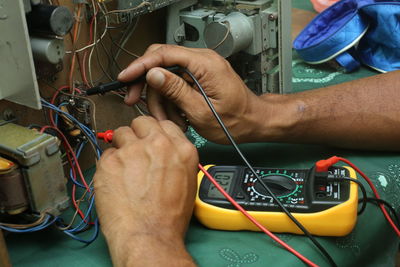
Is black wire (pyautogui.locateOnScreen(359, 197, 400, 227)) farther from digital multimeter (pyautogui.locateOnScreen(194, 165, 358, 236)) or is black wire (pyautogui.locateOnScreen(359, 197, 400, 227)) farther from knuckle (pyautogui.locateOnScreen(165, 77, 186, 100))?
knuckle (pyautogui.locateOnScreen(165, 77, 186, 100))

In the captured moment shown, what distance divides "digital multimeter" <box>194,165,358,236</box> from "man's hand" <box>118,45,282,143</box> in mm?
133

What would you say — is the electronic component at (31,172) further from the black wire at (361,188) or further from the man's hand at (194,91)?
the black wire at (361,188)

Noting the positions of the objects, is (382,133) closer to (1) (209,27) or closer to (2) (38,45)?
(1) (209,27)

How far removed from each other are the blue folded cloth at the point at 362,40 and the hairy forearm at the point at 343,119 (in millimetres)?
426

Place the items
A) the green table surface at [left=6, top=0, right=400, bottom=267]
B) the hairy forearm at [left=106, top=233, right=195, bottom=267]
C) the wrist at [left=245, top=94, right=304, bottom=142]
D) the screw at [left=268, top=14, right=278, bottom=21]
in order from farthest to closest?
1. the screw at [left=268, top=14, right=278, bottom=21]
2. the wrist at [left=245, top=94, right=304, bottom=142]
3. the green table surface at [left=6, top=0, right=400, bottom=267]
4. the hairy forearm at [left=106, top=233, right=195, bottom=267]

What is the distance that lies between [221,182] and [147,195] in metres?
0.17

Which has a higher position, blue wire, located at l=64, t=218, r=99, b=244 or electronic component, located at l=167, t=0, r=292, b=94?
electronic component, located at l=167, t=0, r=292, b=94

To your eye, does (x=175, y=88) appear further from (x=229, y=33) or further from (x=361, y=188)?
(x=361, y=188)

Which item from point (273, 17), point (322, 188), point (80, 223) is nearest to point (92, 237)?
point (80, 223)

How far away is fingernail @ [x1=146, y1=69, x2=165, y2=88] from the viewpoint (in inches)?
35.8

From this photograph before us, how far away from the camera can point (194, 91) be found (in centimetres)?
95

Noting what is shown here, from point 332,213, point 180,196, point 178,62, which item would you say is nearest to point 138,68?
point 178,62

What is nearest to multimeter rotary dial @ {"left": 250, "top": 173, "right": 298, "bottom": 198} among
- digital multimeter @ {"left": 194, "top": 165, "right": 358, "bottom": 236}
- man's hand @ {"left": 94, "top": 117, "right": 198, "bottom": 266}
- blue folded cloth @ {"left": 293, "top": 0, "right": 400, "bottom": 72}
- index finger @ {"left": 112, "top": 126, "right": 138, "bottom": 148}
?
digital multimeter @ {"left": 194, "top": 165, "right": 358, "bottom": 236}

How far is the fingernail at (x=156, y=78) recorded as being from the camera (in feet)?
2.98
